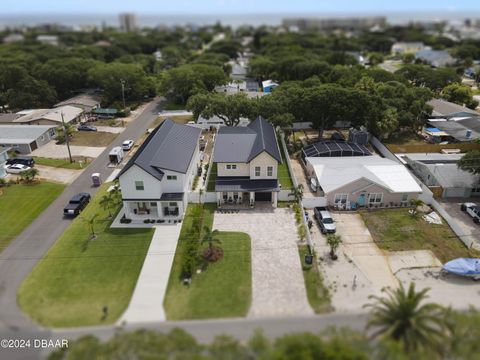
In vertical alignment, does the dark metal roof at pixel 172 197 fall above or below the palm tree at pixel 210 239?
above

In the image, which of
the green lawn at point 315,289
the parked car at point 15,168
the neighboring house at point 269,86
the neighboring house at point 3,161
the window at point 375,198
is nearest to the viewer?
the green lawn at point 315,289

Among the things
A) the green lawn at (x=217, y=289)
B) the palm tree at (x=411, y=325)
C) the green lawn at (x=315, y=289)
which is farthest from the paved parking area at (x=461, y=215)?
the green lawn at (x=217, y=289)

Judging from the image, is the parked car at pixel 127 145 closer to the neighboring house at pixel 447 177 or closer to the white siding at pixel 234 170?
the white siding at pixel 234 170

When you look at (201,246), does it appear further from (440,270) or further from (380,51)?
(380,51)

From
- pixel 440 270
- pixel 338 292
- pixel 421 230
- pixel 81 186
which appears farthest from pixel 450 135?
pixel 81 186

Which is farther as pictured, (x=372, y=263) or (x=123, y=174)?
(x=123, y=174)

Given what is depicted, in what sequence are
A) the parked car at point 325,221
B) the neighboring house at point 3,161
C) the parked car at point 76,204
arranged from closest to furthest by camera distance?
the parked car at point 325,221 → the parked car at point 76,204 → the neighboring house at point 3,161

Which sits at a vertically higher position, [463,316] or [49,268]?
[463,316]
